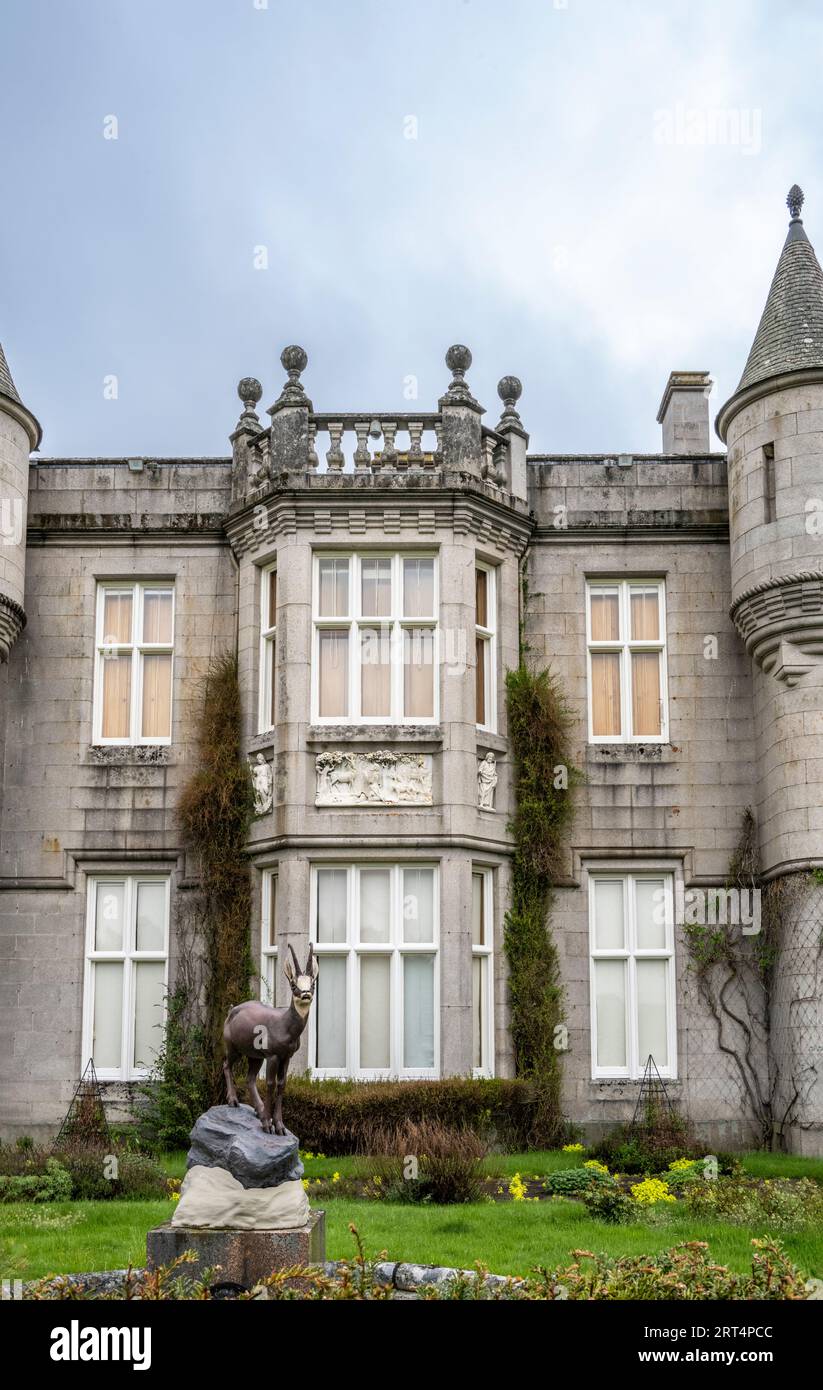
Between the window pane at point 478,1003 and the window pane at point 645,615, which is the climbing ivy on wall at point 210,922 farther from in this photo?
the window pane at point 645,615

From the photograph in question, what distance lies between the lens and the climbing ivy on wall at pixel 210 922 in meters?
17.5

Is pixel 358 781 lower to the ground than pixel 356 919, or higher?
higher

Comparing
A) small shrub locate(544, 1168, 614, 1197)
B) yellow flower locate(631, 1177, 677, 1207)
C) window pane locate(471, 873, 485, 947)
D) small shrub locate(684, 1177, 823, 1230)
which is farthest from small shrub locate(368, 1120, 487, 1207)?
window pane locate(471, 873, 485, 947)

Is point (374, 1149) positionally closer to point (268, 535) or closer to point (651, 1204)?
point (651, 1204)

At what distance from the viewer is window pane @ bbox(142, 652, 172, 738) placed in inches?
750

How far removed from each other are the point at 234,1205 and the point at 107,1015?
32.6 feet

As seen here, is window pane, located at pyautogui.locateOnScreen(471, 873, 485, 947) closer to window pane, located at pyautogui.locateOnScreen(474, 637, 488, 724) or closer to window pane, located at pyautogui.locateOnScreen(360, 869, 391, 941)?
window pane, located at pyautogui.locateOnScreen(360, 869, 391, 941)

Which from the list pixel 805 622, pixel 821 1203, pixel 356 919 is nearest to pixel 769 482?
pixel 805 622

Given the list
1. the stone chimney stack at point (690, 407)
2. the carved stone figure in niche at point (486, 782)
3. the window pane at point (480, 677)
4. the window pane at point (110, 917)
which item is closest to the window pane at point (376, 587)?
the window pane at point (480, 677)

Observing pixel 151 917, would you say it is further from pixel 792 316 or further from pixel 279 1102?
pixel 792 316

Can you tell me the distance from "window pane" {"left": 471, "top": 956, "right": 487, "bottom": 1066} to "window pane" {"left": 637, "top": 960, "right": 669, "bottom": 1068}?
6.54ft

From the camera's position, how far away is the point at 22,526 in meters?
18.7
